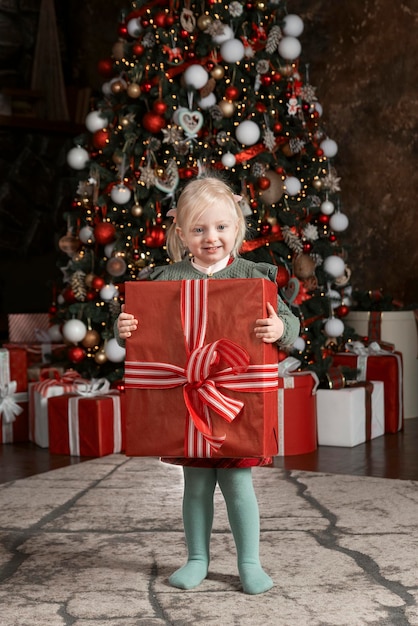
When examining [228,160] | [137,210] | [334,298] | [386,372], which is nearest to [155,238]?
[137,210]

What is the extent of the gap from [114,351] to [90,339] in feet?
0.67

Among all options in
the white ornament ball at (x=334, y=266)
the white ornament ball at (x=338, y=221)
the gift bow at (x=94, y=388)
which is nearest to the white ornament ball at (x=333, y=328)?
the white ornament ball at (x=334, y=266)

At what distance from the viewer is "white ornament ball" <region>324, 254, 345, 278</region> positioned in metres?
4.99

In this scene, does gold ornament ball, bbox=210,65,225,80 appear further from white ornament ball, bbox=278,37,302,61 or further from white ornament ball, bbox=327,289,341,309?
white ornament ball, bbox=327,289,341,309

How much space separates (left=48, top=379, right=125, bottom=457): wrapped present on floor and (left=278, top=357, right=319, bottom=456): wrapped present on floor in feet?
2.60

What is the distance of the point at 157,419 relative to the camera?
229 centimetres

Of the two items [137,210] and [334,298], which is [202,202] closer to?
[137,210]

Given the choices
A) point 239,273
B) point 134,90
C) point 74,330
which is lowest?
point 74,330

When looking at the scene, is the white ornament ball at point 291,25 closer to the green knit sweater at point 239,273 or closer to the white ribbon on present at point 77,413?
the white ribbon on present at point 77,413

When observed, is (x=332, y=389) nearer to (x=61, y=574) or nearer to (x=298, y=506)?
(x=298, y=506)

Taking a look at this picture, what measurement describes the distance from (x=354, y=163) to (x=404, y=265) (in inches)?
30.5

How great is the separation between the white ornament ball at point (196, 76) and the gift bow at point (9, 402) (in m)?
1.82

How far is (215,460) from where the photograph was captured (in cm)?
238

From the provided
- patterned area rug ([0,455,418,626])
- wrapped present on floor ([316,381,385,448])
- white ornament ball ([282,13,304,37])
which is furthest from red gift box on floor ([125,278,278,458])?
white ornament ball ([282,13,304,37])
